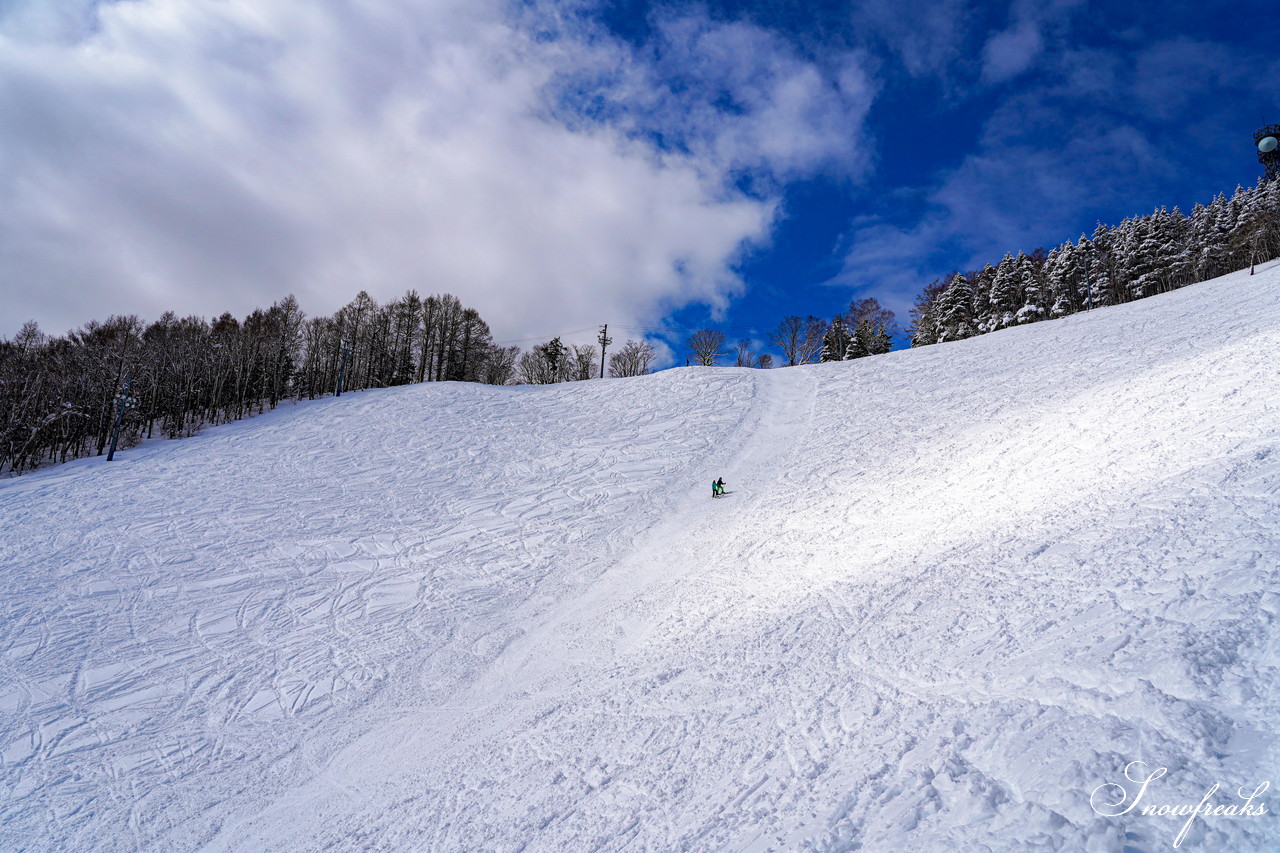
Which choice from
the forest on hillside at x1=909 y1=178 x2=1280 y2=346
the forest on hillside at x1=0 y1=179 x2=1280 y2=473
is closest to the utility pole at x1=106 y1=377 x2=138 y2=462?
the forest on hillside at x1=0 y1=179 x2=1280 y2=473

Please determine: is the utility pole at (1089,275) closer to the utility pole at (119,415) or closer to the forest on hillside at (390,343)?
the forest on hillside at (390,343)

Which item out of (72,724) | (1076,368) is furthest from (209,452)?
(1076,368)

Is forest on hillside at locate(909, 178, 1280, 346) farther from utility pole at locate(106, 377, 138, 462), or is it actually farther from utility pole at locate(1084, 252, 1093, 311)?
utility pole at locate(106, 377, 138, 462)

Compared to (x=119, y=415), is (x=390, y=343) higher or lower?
higher

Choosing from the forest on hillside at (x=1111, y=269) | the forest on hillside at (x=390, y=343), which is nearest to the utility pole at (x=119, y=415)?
the forest on hillside at (x=390, y=343)

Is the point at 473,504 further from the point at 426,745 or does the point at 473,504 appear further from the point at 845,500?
the point at 845,500

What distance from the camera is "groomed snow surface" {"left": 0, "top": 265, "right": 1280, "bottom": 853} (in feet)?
16.1

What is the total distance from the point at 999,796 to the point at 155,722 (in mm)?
13690

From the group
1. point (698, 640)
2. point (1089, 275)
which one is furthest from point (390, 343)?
point (1089, 275)

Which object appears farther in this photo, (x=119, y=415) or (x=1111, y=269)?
(x=1111, y=269)

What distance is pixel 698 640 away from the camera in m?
9.27

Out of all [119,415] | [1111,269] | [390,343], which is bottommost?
[119,415]

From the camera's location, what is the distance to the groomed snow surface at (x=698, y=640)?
4.91 meters

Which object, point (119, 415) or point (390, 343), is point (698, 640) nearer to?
point (119, 415)
